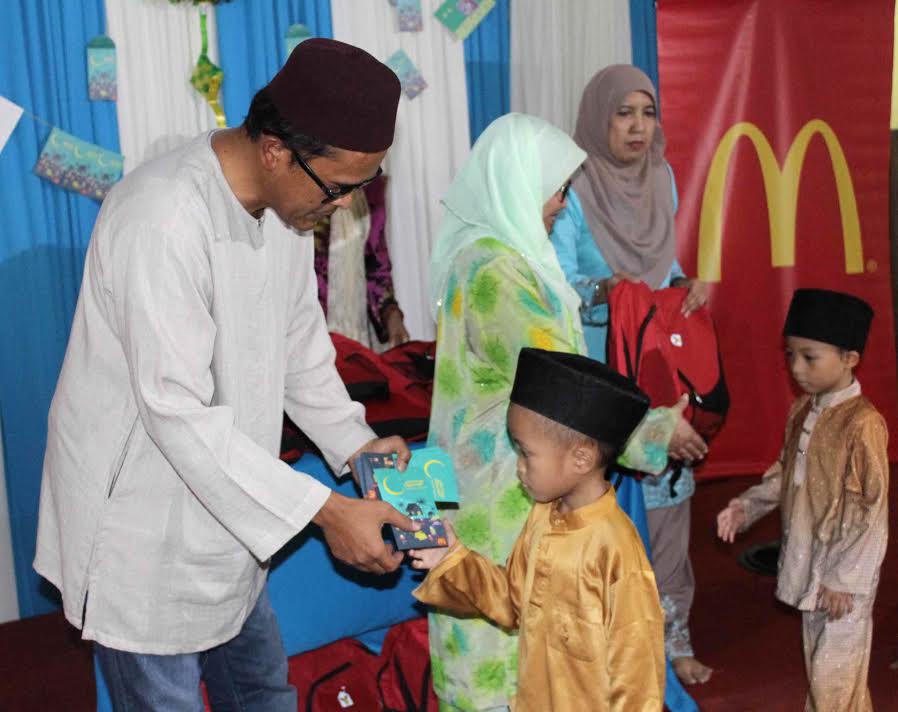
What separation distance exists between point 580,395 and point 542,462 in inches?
5.4

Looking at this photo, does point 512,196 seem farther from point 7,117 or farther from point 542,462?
point 7,117

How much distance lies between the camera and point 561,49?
4.93m

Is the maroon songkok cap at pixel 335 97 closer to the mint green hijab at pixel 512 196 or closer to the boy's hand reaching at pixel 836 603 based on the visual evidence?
the mint green hijab at pixel 512 196

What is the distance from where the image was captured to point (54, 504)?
5.70 feet

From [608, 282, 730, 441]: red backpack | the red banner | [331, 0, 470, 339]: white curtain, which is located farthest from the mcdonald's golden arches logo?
[608, 282, 730, 441]: red backpack

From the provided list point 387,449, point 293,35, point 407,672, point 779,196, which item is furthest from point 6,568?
point 779,196

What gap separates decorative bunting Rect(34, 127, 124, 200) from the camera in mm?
3764

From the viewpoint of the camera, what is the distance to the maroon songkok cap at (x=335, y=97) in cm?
160

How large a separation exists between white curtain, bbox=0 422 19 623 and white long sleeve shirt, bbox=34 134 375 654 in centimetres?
229

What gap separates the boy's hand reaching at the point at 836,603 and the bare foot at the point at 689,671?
71 cm

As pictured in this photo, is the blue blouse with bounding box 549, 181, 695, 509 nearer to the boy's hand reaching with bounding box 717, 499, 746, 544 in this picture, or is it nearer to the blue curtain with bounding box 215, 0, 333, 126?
the boy's hand reaching with bounding box 717, 499, 746, 544

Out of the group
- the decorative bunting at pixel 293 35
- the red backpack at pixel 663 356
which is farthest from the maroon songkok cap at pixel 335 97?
the decorative bunting at pixel 293 35

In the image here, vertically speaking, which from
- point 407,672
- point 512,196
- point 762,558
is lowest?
point 762,558

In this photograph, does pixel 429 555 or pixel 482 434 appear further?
pixel 482 434
